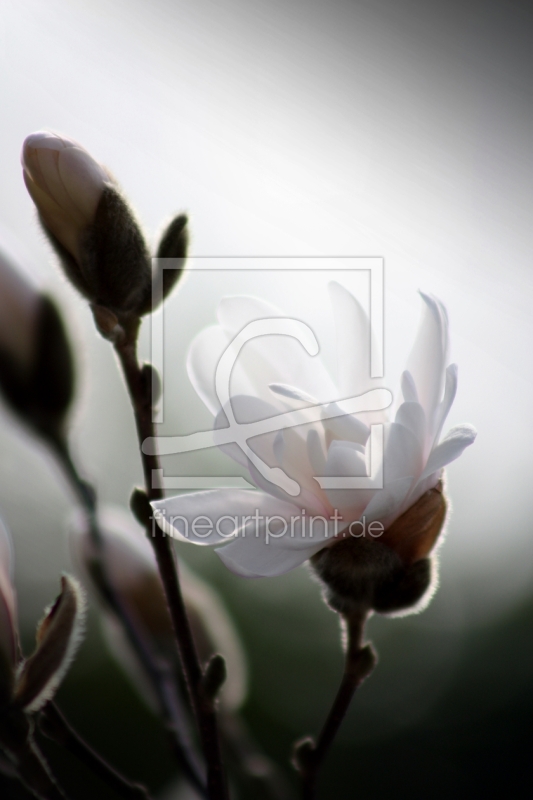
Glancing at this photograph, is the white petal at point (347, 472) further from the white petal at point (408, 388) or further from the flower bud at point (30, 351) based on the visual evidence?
the flower bud at point (30, 351)

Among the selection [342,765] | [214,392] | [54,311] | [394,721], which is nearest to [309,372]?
[214,392]

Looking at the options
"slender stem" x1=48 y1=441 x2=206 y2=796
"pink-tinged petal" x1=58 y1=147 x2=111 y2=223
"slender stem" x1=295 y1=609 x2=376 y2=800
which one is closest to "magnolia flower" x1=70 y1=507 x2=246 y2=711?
"slender stem" x1=48 y1=441 x2=206 y2=796

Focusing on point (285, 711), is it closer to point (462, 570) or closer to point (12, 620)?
point (462, 570)

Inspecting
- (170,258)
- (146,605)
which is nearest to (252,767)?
(146,605)

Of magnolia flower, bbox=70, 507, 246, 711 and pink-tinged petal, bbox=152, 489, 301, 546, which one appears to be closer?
pink-tinged petal, bbox=152, 489, 301, 546

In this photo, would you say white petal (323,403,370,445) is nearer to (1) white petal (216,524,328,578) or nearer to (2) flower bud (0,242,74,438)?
(1) white petal (216,524,328,578)

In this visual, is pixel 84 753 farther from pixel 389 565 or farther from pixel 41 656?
pixel 389 565

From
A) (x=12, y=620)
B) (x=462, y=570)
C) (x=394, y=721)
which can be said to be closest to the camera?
(x=12, y=620)
